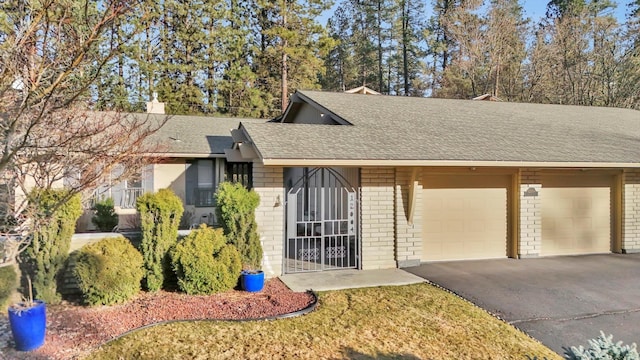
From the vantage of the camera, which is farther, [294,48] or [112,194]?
[294,48]

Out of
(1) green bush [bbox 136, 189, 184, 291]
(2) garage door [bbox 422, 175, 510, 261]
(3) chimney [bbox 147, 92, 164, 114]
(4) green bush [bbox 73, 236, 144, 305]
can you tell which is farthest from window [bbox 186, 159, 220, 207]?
(2) garage door [bbox 422, 175, 510, 261]

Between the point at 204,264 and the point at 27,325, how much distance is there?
99.2 inches

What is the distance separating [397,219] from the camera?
29.3 feet

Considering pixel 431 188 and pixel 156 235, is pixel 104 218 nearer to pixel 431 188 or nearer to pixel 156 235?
pixel 156 235

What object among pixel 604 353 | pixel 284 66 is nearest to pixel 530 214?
pixel 604 353

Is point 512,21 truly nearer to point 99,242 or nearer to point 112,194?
point 112,194

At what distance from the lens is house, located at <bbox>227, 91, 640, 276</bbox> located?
824 centimetres

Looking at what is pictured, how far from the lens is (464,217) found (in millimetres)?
9844

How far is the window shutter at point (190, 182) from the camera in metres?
13.0

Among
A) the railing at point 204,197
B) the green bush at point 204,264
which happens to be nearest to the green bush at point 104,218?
the railing at point 204,197

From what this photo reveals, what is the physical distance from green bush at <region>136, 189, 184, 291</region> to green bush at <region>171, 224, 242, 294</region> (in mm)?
277

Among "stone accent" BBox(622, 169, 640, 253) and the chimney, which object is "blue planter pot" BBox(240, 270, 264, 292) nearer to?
"stone accent" BBox(622, 169, 640, 253)

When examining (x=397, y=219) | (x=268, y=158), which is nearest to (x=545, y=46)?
(x=397, y=219)

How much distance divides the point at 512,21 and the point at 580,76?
18.0 ft
